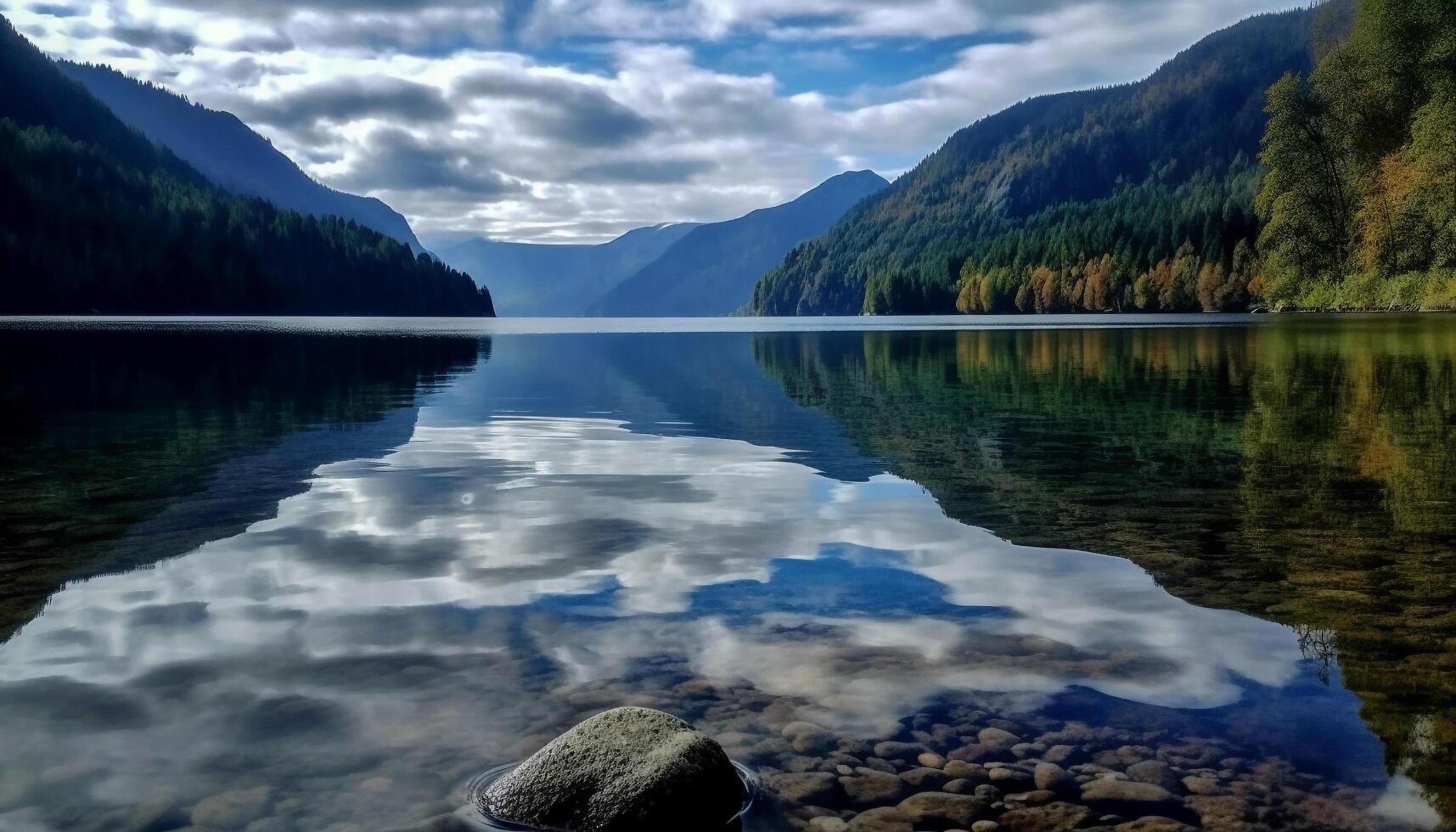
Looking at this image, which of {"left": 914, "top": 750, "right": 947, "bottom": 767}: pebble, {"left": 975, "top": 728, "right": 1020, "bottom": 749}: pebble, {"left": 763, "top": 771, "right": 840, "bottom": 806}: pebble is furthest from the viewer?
{"left": 975, "top": 728, "right": 1020, "bottom": 749}: pebble

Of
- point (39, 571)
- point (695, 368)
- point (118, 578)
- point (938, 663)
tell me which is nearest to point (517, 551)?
point (118, 578)

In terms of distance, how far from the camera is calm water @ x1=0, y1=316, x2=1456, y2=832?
305 inches

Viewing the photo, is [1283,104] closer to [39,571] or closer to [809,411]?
[809,411]

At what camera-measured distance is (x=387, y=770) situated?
24.5ft

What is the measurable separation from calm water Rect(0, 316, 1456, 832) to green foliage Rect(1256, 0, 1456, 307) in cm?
7772

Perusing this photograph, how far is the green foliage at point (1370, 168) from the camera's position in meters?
90.9

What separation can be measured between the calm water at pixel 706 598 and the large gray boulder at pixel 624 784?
358 mm

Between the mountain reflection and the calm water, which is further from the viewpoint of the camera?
the mountain reflection

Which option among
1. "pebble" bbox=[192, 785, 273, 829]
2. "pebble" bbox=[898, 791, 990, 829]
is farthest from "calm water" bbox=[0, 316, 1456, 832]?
"pebble" bbox=[898, 791, 990, 829]

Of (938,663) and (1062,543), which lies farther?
(1062,543)

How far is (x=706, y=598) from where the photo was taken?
12.0m

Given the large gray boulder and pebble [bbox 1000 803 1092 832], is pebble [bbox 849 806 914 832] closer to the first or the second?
pebble [bbox 1000 803 1092 832]

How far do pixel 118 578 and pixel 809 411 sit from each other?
2265 centimetres

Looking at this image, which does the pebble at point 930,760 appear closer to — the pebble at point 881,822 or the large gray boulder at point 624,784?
the pebble at point 881,822
